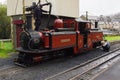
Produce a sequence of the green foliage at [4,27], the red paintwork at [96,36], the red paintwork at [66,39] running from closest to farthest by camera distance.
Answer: the red paintwork at [66,39] < the red paintwork at [96,36] < the green foliage at [4,27]

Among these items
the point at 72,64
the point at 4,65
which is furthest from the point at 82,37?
the point at 4,65

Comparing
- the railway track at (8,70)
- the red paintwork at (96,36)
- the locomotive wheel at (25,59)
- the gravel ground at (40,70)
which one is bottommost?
the gravel ground at (40,70)

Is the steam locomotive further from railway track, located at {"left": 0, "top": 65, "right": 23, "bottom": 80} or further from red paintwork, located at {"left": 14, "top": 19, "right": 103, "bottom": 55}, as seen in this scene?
railway track, located at {"left": 0, "top": 65, "right": 23, "bottom": 80}

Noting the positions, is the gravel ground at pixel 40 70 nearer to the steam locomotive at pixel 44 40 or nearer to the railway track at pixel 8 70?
the railway track at pixel 8 70

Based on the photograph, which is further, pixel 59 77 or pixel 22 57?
pixel 22 57

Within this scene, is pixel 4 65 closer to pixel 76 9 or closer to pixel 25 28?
pixel 25 28

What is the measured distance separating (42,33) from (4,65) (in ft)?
8.94

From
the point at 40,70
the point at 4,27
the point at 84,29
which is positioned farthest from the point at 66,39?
the point at 4,27

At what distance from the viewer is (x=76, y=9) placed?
2227 cm

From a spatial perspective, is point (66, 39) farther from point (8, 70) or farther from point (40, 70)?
point (8, 70)

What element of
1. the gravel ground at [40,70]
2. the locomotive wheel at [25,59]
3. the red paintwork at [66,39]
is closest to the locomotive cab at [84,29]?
the red paintwork at [66,39]

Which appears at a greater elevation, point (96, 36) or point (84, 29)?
point (84, 29)

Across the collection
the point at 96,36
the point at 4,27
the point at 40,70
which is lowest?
the point at 40,70

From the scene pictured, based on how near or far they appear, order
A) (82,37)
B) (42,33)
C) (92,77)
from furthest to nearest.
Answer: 1. (82,37)
2. (42,33)
3. (92,77)
